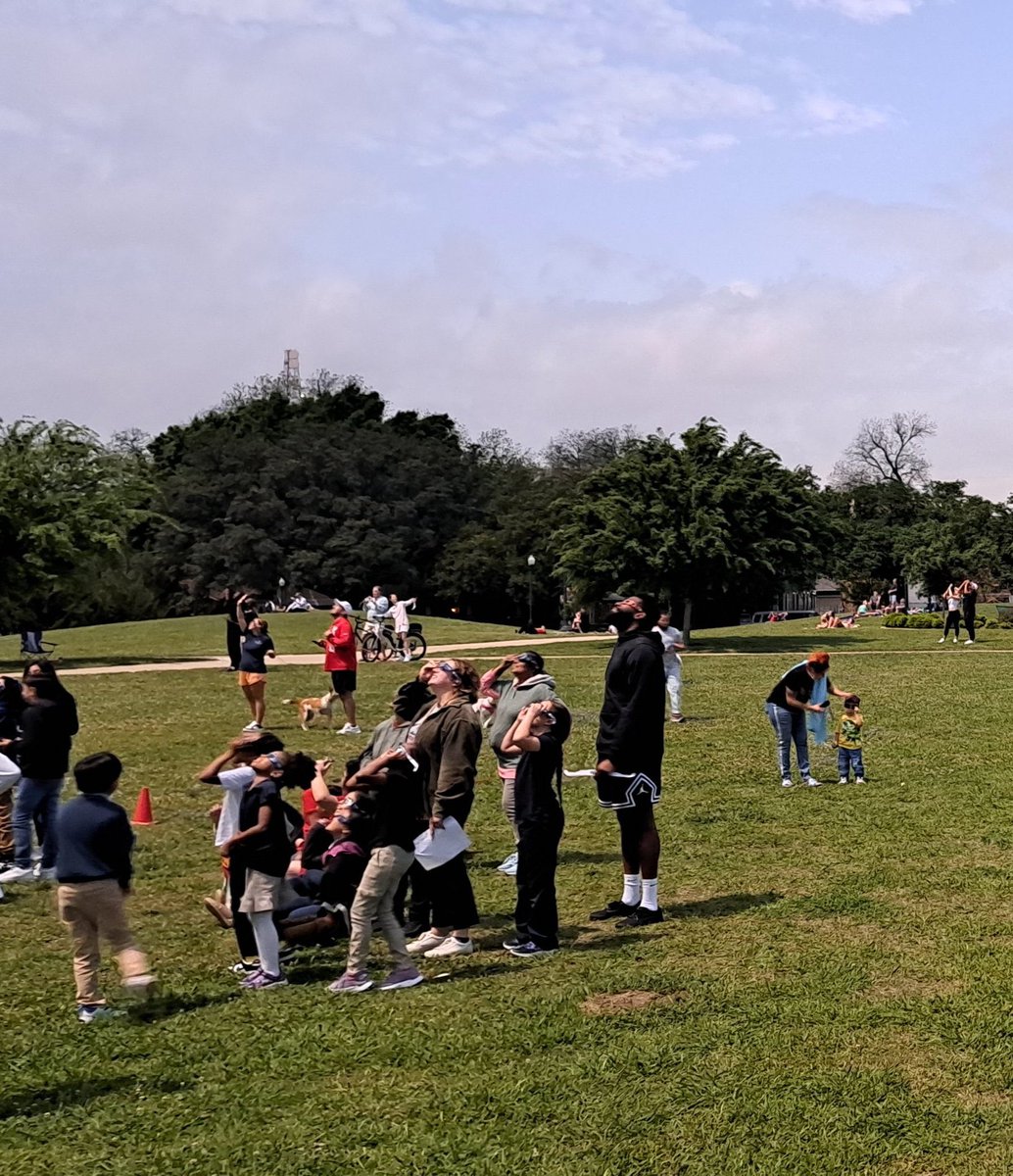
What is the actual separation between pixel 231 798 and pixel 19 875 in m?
3.49

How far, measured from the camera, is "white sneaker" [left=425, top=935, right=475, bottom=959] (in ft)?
27.1

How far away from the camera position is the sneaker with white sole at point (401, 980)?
299 inches

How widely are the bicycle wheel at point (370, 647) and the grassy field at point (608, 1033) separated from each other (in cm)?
1785

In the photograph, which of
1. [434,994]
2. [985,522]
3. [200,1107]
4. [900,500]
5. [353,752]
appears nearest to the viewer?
[200,1107]

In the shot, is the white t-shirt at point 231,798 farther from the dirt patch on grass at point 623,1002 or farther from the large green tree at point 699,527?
the large green tree at point 699,527

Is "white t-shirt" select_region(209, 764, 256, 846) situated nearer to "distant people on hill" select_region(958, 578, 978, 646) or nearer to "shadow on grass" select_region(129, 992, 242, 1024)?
"shadow on grass" select_region(129, 992, 242, 1024)

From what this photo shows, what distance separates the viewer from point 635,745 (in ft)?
28.3

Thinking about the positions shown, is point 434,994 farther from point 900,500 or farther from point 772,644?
point 900,500

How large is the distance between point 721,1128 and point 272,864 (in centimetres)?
325

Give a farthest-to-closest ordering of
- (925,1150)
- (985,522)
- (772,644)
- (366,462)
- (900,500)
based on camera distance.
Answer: (900,500), (366,462), (985,522), (772,644), (925,1150)

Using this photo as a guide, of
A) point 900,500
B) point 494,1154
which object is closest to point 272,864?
point 494,1154

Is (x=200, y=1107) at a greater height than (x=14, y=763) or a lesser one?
lesser

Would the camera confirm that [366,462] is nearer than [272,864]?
No

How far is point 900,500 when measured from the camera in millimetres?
88750
